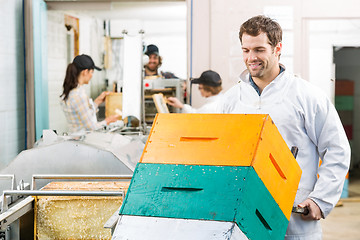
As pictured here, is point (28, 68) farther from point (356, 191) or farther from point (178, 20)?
point (356, 191)

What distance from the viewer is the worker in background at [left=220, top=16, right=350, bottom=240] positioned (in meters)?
1.62

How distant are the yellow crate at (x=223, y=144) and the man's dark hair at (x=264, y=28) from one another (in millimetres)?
439

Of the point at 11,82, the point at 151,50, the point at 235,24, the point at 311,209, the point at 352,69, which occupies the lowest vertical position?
the point at 311,209

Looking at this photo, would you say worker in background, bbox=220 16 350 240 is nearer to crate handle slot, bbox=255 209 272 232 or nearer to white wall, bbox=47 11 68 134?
crate handle slot, bbox=255 209 272 232

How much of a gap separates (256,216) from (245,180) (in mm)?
119

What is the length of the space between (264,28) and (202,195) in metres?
0.72

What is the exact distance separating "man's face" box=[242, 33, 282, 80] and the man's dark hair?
1cm

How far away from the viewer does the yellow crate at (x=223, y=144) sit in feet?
4.22

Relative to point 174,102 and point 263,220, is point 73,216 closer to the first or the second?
point 263,220

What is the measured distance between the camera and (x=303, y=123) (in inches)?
66.6

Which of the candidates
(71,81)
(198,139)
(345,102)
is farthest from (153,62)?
(198,139)

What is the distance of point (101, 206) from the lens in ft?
6.39

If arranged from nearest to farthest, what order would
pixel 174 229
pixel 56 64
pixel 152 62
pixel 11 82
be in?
pixel 174 229 < pixel 11 82 < pixel 152 62 < pixel 56 64

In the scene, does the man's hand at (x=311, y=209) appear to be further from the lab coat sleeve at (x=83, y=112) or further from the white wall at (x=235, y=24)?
the white wall at (x=235, y=24)
